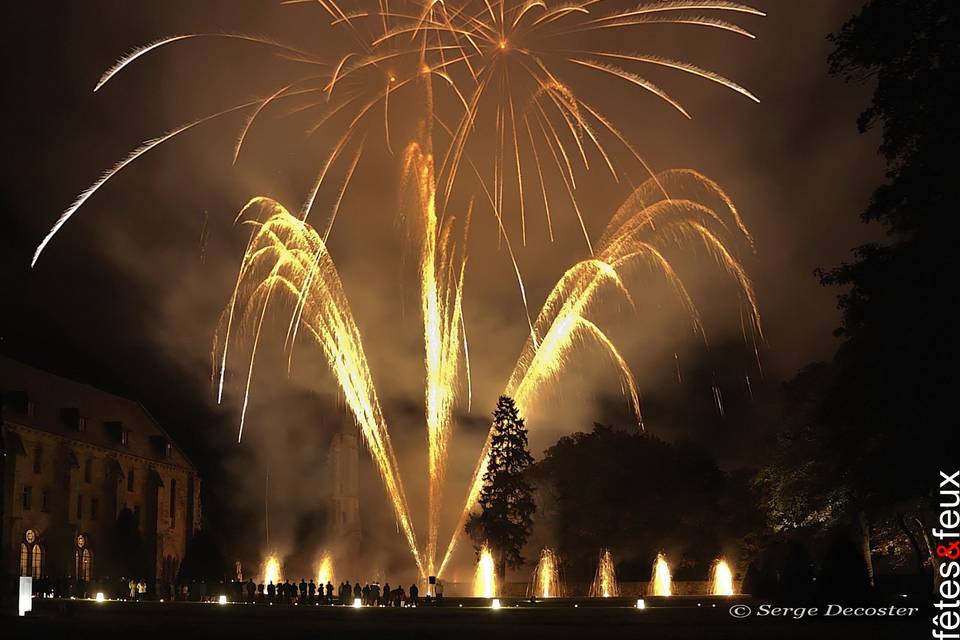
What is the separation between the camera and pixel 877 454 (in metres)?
25.2

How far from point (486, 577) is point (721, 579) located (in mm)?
15118

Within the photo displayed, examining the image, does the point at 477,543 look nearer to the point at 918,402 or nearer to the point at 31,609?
the point at 31,609

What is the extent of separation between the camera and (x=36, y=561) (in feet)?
247

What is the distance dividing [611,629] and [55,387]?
68.4m

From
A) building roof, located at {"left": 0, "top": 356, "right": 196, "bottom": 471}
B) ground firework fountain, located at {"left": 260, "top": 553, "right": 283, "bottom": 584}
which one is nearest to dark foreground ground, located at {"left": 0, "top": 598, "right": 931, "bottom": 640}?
ground firework fountain, located at {"left": 260, "top": 553, "right": 283, "bottom": 584}

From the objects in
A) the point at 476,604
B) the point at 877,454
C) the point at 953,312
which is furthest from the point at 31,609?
the point at 953,312

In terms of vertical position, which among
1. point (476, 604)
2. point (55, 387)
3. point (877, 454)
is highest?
point (55, 387)

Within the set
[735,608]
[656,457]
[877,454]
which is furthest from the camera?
[656,457]

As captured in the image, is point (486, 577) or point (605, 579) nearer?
point (486, 577)

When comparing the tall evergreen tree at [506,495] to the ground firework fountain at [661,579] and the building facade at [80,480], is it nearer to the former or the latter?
the ground firework fountain at [661,579]

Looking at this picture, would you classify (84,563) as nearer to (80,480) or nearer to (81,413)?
(80,480)

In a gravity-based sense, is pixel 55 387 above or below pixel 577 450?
above

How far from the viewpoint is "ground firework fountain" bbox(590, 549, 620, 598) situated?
6886cm

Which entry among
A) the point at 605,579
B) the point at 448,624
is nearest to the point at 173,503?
the point at 605,579
